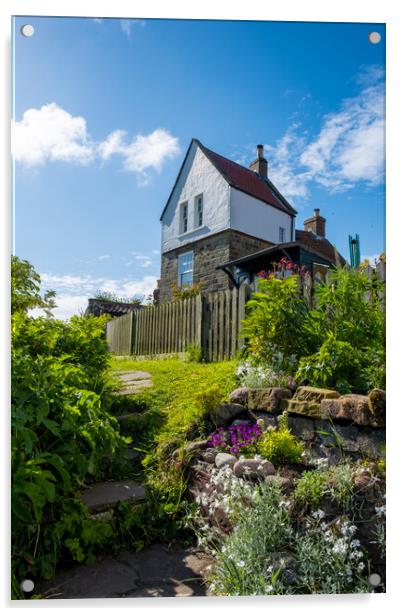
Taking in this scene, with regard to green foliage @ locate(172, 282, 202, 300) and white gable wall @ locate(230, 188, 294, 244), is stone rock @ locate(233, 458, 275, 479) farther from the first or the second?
green foliage @ locate(172, 282, 202, 300)

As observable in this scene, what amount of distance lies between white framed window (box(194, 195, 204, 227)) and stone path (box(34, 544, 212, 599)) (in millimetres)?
2151

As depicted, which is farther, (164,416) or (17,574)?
(164,416)

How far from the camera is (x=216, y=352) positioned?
5539mm

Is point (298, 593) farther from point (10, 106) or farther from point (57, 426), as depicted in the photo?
point (10, 106)

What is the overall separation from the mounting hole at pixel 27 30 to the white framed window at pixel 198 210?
1.42m

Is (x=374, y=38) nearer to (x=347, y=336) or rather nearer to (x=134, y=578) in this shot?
(x=347, y=336)

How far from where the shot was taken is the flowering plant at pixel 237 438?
2.83 metres

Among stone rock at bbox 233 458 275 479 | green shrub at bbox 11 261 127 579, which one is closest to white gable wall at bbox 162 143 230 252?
green shrub at bbox 11 261 127 579

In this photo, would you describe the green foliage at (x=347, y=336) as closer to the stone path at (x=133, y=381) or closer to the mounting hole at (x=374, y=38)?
the mounting hole at (x=374, y=38)

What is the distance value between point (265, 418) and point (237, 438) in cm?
24

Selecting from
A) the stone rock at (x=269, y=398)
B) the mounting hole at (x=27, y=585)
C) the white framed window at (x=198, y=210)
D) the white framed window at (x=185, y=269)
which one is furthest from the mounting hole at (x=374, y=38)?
the mounting hole at (x=27, y=585)

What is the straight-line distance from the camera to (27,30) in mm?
2527

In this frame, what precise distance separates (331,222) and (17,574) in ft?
8.23
